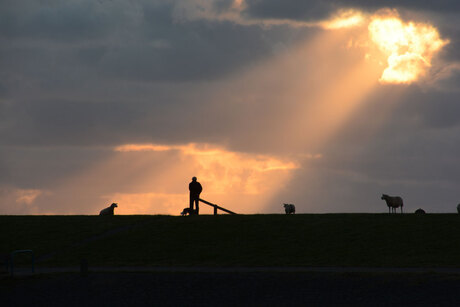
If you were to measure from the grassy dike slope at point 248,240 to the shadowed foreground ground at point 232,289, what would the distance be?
5968 mm

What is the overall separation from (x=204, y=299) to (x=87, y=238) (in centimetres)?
2208

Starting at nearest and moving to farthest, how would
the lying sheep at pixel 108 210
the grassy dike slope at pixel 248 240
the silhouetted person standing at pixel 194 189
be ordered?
A: the grassy dike slope at pixel 248 240 < the silhouetted person standing at pixel 194 189 < the lying sheep at pixel 108 210

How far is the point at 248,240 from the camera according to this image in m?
45.9

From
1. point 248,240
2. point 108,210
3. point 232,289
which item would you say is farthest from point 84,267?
point 108,210

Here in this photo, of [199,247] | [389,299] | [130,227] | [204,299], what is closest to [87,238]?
[130,227]

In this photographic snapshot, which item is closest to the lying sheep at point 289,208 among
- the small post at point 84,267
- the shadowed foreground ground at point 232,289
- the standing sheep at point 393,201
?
the standing sheep at point 393,201

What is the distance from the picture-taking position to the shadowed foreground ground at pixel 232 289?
27703 millimetres

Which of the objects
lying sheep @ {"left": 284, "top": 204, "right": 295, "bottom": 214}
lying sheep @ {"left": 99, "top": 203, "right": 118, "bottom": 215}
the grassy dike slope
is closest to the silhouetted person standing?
the grassy dike slope

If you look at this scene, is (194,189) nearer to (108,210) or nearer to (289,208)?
(108,210)

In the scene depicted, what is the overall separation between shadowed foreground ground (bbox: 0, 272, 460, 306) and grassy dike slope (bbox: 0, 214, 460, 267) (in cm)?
597

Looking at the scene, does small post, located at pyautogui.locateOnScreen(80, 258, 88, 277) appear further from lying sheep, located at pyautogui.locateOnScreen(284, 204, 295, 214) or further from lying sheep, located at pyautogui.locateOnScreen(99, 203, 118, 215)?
lying sheep, located at pyautogui.locateOnScreen(284, 204, 295, 214)

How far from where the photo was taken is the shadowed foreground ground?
1091 inches

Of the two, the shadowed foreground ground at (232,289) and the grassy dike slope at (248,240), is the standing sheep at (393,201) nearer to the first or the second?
the grassy dike slope at (248,240)

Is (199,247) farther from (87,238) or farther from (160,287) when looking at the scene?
(160,287)
